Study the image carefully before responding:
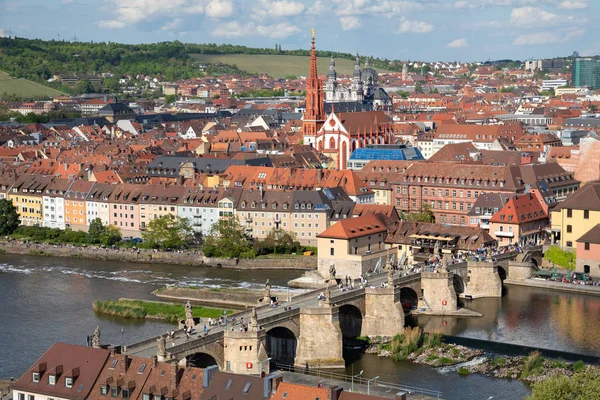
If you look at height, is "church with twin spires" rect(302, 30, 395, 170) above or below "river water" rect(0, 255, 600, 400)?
above

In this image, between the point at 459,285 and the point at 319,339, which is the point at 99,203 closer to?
the point at 459,285

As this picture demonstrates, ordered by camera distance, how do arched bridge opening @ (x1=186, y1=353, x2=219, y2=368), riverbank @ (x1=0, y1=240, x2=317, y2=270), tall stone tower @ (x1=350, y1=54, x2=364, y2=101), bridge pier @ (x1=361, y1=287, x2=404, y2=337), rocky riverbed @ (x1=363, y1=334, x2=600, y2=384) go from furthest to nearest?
tall stone tower @ (x1=350, y1=54, x2=364, y2=101), riverbank @ (x1=0, y1=240, x2=317, y2=270), bridge pier @ (x1=361, y1=287, x2=404, y2=337), rocky riverbed @ (x1=363, y1=334, x2=600, y2=384), arched bridge opening @ (x1=186, y1=353, x2=219, y2=368)

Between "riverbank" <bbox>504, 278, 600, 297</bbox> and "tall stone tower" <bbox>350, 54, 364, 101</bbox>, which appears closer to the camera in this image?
"riverbank" <bbox>504, 278, 600, 297</bbox>

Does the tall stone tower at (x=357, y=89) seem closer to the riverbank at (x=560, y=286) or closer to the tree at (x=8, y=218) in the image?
the tree at (x=8, y=218)

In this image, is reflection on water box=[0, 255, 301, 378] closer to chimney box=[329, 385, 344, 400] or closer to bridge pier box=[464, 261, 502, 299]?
bridge pier box=[464, 261, 502, 299]

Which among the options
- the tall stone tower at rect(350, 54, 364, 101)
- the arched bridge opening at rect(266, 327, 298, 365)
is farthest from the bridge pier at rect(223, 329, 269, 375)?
the tall stone tower at rect(350, 54, 364, 101)

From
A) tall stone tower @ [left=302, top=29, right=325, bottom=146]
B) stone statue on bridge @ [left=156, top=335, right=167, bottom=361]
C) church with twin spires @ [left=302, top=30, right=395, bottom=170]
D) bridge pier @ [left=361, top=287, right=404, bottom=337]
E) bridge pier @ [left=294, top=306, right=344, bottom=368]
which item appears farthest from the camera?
tall stone tower @ [left=302, top=29, right=325, bottom=146]
